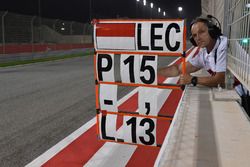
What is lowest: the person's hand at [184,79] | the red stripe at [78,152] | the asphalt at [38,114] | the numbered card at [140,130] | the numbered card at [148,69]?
the red stripe at [78,152]

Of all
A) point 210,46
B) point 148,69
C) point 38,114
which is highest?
point 210,46

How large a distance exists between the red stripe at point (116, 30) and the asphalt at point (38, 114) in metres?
1.85

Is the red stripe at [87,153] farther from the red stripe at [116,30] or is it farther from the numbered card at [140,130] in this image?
the red stripe at [116,30]

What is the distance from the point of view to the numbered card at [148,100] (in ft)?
11.6

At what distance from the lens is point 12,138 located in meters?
5.07

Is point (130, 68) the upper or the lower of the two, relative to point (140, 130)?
upper

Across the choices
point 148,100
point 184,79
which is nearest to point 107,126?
point 148,100

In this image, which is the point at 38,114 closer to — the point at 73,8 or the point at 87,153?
the point at 87,153

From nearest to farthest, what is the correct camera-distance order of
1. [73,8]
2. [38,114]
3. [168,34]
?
[168,34], [38,114], [73,8]

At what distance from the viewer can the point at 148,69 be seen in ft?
11.6

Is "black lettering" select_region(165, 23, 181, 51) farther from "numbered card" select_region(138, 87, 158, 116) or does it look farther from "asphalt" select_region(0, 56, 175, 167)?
"asphalt" select_region(0, 56, 175, 167)

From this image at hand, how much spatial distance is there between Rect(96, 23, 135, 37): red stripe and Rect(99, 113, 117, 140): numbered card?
3.04 ft

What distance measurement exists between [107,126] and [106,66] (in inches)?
27.6

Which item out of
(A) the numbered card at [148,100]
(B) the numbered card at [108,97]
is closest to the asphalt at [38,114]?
(B) the numbered card at [108,97]
